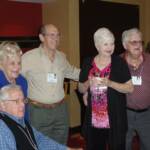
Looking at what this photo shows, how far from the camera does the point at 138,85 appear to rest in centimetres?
343

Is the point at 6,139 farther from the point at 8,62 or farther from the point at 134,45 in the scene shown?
the point at 134,45

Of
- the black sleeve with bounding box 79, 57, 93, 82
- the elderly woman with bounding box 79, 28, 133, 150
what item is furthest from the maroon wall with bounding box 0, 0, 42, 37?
the elderly woman with bounding box 79, 28, 133, 150

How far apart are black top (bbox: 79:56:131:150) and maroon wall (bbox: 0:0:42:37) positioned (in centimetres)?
264

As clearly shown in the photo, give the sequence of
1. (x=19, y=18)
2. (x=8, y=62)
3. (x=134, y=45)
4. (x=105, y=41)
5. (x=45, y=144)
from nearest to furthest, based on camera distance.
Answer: (x=45, y=144) < (x=8, y=62) < (x=105, y=41) < (x=134, y=45) < (x=19, y=18)

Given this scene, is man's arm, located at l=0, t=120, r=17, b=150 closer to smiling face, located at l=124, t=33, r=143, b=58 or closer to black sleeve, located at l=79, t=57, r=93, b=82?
black sleeve, located at l=79, t=57, r=93, b=82

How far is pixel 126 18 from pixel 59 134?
3994mm

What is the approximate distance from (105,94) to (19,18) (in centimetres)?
306

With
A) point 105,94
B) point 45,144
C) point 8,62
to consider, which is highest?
point 8,62

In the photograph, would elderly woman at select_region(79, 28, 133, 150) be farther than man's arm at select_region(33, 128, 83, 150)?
Yes

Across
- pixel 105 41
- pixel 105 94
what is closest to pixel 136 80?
pixel 105 94

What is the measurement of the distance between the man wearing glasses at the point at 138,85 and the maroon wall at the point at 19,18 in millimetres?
2572

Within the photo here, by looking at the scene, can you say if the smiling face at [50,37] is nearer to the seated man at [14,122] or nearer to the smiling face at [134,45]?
the smiling face at [134,45]

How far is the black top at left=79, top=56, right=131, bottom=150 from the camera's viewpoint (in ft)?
10.2

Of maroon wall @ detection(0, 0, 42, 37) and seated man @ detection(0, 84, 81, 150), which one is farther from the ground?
maroon wall @ detection(0, 0, 42, 37)
